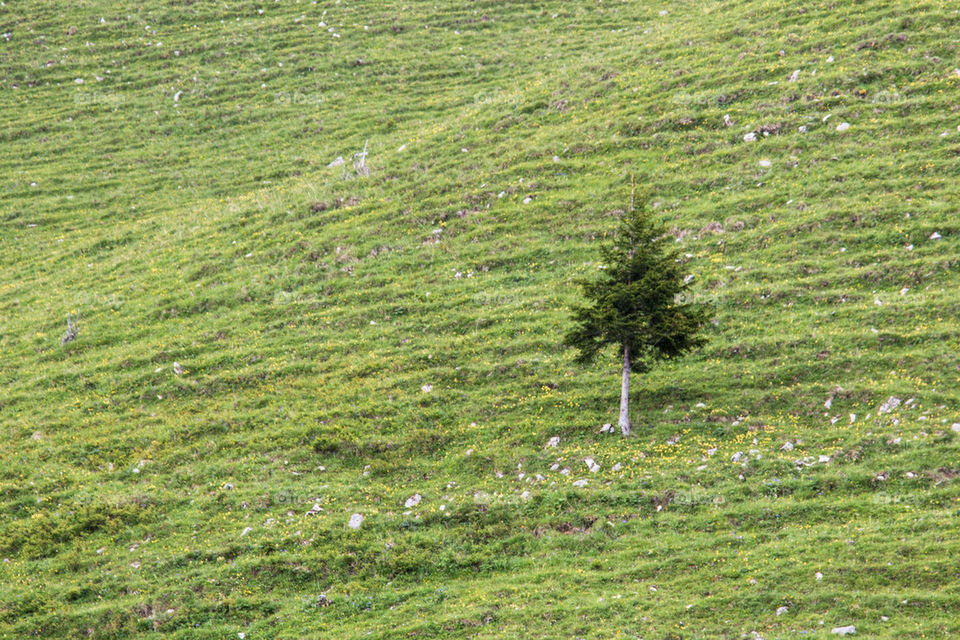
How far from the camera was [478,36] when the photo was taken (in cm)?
5747

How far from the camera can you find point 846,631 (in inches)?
556

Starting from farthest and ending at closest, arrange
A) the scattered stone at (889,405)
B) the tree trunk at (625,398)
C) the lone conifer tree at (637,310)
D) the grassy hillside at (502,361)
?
the tree trunk at (625,398) → the lone conifer tree at (637,310) → the scattered stone at (889,405) → the grassy hillside at (502,361)

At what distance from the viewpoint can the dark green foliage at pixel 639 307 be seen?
21125 mm

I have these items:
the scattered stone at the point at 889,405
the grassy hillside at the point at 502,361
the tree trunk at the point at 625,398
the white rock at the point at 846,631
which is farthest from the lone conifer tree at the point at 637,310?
the white rock at the point at 846,631

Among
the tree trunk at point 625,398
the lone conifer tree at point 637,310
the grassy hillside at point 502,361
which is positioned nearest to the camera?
the grassy hillside at point 502,361

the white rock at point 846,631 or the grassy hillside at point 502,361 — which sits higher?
the grassy hillside at point 502,361

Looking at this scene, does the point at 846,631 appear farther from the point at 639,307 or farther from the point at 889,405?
the point at 639,307

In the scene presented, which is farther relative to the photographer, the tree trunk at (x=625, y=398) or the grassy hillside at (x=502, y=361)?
the tree trunk at (x=625, y=398)

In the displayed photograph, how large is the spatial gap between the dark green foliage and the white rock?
29.5 ft

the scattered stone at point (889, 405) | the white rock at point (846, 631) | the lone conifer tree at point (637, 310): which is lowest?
the white rock at point (846, 631)

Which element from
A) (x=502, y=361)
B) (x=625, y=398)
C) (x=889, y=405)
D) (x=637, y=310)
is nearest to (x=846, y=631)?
(x=889, y=405)

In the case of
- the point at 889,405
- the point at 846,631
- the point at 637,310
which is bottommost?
the point at 846,631

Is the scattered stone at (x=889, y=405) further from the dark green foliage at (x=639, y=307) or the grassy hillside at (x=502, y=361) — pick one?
the dark green foliage at (x=639, y=307)

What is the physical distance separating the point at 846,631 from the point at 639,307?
1033 cm
